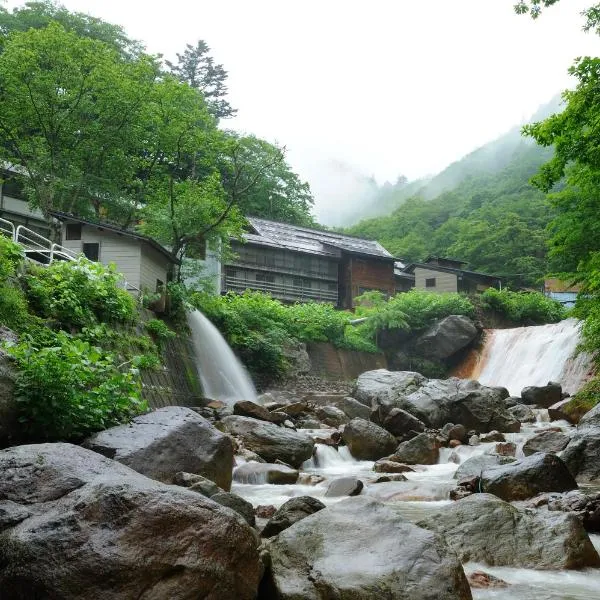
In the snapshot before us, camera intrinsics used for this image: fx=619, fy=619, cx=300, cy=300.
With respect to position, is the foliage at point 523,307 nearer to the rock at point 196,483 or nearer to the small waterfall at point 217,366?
the small waterfall at point 217,366

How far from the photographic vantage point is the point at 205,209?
24172 millimetres

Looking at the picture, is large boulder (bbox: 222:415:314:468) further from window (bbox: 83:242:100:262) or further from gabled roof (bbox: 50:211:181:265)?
window (bbox: 83:242:100:262)

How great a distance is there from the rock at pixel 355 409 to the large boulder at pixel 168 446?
1105cm

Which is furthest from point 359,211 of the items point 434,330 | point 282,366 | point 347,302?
point 282,366

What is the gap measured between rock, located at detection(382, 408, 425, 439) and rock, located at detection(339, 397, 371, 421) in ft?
10.2

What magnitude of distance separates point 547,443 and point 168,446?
8437 mm

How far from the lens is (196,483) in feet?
24.8

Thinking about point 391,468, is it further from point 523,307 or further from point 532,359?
point 523,307

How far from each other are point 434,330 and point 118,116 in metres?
20.2

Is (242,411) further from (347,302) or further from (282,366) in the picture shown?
(347,302)

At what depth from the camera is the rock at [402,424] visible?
16266 mm

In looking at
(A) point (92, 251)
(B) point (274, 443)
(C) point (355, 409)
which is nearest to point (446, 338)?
(C) point (355, 409)

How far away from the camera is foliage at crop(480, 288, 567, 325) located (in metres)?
39.3

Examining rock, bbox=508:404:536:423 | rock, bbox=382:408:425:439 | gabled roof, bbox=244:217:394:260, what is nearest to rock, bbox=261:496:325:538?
rock, bbox=382:408:425:439
